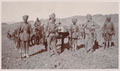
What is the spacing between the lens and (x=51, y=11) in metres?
2.77

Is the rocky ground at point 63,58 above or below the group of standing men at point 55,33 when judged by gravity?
below

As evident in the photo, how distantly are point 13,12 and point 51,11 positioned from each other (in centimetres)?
51

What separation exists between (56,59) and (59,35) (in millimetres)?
323

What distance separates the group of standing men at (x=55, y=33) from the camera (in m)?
2.72

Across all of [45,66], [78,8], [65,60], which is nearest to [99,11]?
[78,8]

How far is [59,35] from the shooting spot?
8.99 ft

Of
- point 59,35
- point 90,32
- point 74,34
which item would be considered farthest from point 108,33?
point 59,35

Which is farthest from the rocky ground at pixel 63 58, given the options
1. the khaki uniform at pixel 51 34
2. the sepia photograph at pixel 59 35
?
the khaki uniform at pixel 51 34

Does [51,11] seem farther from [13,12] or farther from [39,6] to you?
[13,12]

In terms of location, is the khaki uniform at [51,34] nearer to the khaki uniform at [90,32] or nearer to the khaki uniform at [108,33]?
the khaki uniform at [90,32]

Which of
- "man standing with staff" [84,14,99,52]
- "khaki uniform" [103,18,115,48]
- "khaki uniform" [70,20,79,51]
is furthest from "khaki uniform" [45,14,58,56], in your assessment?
"khaki uniform" [103,18,115,48]

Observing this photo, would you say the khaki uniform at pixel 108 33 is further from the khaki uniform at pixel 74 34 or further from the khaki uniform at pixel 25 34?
the khaki uniform at pixel 25 34

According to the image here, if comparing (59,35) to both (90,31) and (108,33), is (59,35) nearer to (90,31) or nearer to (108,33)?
(90,31)

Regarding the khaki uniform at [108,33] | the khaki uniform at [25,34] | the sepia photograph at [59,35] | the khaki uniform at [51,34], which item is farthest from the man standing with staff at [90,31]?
the khaki uniform at [25,34]
